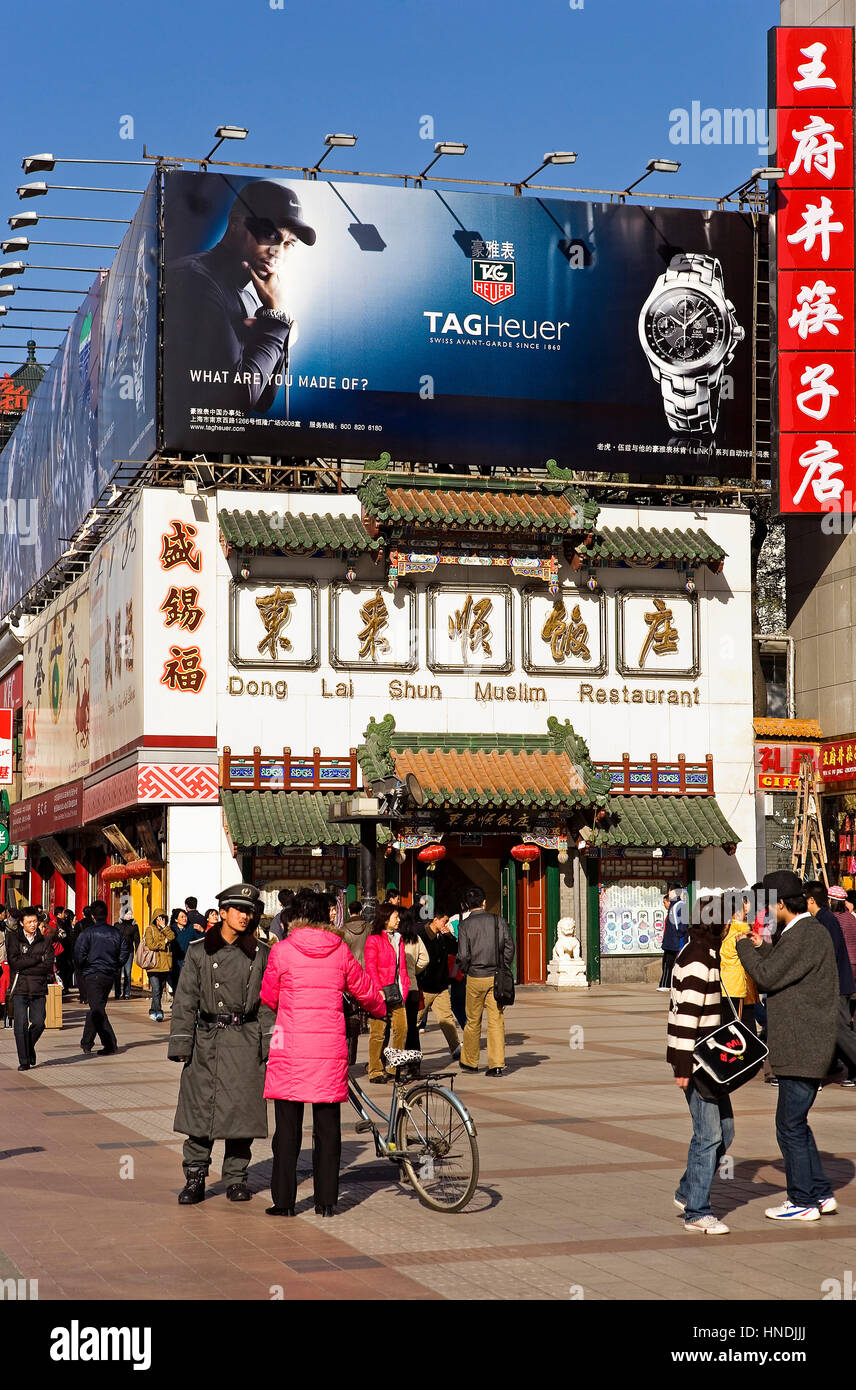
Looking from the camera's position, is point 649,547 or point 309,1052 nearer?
point 309,1052

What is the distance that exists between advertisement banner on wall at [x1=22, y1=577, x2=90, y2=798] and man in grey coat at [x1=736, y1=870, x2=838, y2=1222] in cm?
3142

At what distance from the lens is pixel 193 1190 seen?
440 inches

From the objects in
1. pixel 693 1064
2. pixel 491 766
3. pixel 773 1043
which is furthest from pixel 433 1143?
pixel 491 766

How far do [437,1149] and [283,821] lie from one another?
21634 mm

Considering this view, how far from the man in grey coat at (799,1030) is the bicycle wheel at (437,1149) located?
1.82 metres

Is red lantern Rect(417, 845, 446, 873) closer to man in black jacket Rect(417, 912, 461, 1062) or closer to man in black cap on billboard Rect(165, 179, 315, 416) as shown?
man in black cap on billboard Rect(165, 179, 315, 416)

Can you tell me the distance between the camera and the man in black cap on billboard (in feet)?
111

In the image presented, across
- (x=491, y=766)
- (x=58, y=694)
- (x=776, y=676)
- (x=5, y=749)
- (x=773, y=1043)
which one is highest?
(x=58, y=694)

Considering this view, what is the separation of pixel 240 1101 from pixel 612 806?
23.7 metres

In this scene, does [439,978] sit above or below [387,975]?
below

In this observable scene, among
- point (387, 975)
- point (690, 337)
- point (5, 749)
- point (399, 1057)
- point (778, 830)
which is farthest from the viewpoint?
point (690, 337)

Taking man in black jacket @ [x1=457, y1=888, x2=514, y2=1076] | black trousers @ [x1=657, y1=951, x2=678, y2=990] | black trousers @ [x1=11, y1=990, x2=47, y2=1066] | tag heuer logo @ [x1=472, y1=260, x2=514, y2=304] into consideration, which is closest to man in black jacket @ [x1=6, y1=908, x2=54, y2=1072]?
black trousers @ [x1=11, y1=990, x2=47, y2=1066]

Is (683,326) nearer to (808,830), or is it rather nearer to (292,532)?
(292,532)

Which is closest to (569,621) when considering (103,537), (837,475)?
(837,475)
